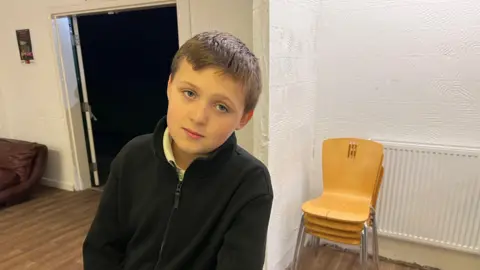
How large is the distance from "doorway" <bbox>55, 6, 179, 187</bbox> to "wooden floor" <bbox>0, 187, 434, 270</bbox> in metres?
0.84

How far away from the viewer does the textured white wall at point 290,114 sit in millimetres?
1784

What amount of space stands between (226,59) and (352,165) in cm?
167

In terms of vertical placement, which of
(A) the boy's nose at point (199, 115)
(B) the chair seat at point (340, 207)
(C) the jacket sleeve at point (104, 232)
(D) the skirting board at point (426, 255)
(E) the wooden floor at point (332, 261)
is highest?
(A) the boy's nose at point (199, 115)

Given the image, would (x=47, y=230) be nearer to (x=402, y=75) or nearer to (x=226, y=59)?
(x=226, y=59)

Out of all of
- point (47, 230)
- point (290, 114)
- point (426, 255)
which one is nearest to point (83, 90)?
point (47, 230)

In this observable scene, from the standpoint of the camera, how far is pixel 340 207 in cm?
Answer: 200

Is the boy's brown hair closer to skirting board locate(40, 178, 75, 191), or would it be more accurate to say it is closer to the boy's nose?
the boy's nose

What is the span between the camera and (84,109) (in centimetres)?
361

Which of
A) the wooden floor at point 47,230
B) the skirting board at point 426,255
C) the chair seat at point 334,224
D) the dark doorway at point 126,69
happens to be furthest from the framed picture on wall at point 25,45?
the skirting board at point 426,255

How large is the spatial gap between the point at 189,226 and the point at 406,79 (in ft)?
6.12

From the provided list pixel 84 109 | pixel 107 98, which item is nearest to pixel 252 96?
pixel 84 109

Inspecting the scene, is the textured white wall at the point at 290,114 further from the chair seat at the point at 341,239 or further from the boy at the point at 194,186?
the boy at the point at 194,186

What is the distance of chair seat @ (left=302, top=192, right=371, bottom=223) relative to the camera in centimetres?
185

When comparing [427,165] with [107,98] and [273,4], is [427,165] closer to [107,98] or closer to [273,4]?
[273,4]
